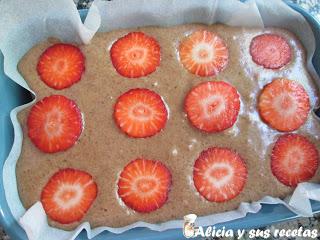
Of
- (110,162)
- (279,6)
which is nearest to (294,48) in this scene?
(279,6)

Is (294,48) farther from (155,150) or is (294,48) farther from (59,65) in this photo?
(59,65)

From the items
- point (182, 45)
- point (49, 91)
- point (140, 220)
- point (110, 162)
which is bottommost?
point (140, 220)

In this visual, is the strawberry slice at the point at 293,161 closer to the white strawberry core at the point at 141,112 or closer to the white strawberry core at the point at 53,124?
the white strawberry core at the point at 141,112

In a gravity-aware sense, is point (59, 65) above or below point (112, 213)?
above

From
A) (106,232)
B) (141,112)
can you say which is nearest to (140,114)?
(141,112)

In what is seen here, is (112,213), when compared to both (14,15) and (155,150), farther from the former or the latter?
(14,15)

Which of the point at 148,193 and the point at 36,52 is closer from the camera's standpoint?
the point at 148,193
